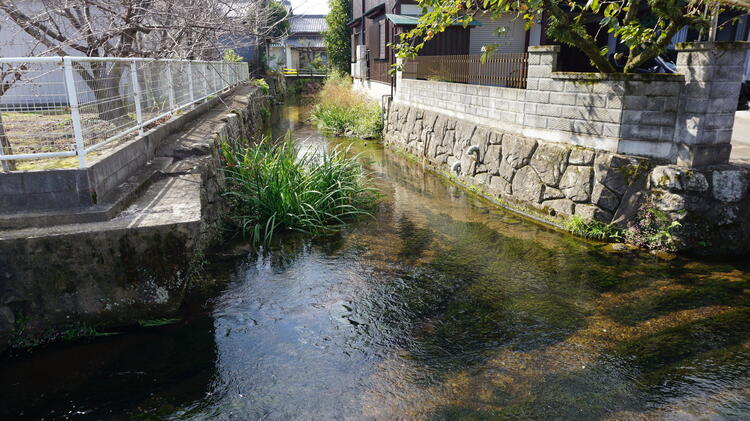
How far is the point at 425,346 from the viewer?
4.50 m

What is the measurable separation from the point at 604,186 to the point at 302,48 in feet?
129

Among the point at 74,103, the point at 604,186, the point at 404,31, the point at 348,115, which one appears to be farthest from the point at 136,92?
the point at 404,31

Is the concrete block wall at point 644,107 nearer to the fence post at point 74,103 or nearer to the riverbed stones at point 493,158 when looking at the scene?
the riverbed stones at point 493,158

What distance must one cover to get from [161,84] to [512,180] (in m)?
5.89

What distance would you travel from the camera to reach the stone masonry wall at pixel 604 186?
631 cm

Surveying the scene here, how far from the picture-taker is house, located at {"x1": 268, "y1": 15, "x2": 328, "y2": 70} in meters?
42.6

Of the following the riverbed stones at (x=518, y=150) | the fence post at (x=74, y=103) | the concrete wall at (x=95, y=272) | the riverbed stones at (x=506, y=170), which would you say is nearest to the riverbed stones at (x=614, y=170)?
the riverbed stones at (x=518, y=150)

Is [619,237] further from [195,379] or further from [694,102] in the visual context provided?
[195,379]

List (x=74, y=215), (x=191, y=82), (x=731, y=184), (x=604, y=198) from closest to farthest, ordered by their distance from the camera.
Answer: (x=74, y=215), (x=731, y=184), (x=604, y=198), (x=191, y=82)

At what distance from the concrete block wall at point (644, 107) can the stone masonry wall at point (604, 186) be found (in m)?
0.19

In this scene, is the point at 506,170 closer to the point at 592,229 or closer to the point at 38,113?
the point at 592,229

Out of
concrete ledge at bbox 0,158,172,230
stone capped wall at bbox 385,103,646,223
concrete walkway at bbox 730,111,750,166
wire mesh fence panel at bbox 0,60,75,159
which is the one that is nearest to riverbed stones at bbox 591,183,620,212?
stone capped wall at bbox 385,103,646,223

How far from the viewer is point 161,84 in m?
7.57

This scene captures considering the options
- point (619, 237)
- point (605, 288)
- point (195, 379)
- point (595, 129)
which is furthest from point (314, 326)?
point (595, 129)
